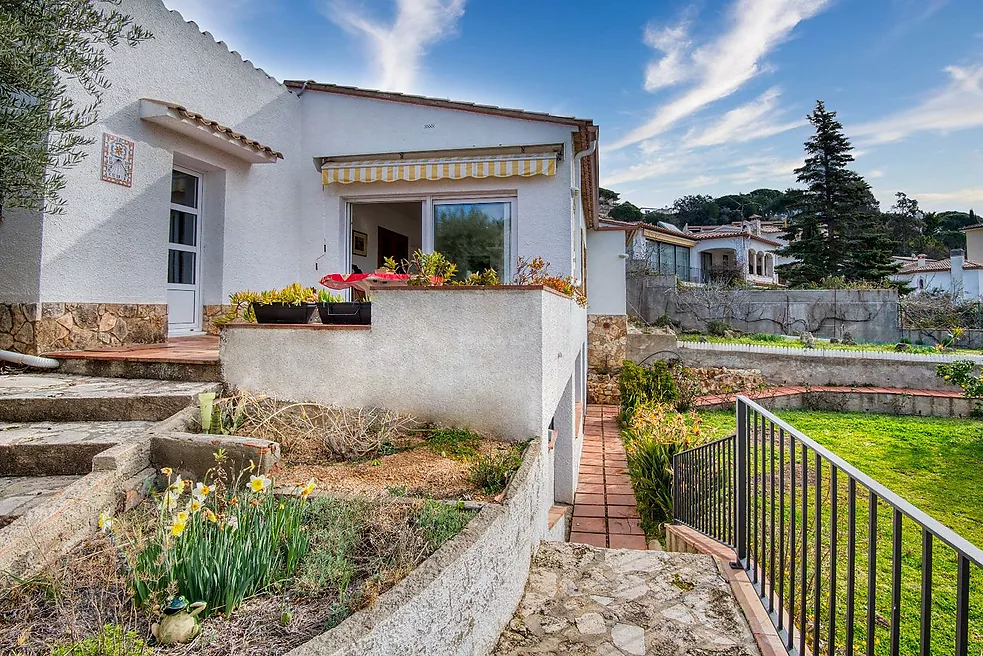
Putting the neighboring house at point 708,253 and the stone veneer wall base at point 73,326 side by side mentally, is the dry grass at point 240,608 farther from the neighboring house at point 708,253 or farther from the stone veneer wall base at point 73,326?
the neighboring house at point 708,253

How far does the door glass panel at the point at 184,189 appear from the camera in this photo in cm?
1003

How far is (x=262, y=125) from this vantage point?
449 inches

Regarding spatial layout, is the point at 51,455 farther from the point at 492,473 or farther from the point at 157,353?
the point at 492,473

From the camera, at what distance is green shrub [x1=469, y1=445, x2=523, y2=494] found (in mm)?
4523

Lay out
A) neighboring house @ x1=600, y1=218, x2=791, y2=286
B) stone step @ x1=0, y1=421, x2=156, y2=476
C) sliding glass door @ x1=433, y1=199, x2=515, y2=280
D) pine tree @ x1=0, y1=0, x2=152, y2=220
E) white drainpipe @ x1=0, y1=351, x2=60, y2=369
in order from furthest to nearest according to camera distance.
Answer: neighboring house @ x1=600, y1=218, x2=791, y2=286 → sliding glass door @ x1=433, y1=199, x2=515, y2=280 → white drainpipe @ x1=0, y1=351, x2=60, y2=369 → pine tree @ x1=0, y1=0, x2=152, y2=220 → stone step @ x1=0, y1=421, x2=156, y2=476

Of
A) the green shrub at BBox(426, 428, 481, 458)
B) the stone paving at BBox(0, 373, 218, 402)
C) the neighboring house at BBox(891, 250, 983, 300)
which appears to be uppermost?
the neighboring house at BBox(891, 250, 983, 300)

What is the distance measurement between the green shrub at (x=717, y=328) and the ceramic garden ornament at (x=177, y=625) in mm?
28837

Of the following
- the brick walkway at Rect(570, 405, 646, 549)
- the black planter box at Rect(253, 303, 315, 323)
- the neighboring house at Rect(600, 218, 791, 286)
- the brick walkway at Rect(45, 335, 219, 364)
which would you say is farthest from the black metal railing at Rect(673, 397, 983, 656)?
the neighboring house at Rect(600, 218, 791, 286)

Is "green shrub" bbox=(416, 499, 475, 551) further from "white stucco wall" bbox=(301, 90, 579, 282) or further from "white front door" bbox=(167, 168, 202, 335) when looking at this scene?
"white front door" bbox=(167, 168, 202, 335)

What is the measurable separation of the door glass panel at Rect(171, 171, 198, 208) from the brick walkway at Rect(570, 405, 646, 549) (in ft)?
31.1

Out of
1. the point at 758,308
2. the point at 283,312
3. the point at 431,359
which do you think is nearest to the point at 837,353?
the point at 758,308

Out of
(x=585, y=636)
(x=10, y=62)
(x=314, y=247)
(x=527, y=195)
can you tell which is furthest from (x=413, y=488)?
(x=314, y=247)

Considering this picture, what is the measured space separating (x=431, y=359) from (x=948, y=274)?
62552 mm

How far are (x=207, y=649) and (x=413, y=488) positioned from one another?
2.13 m
